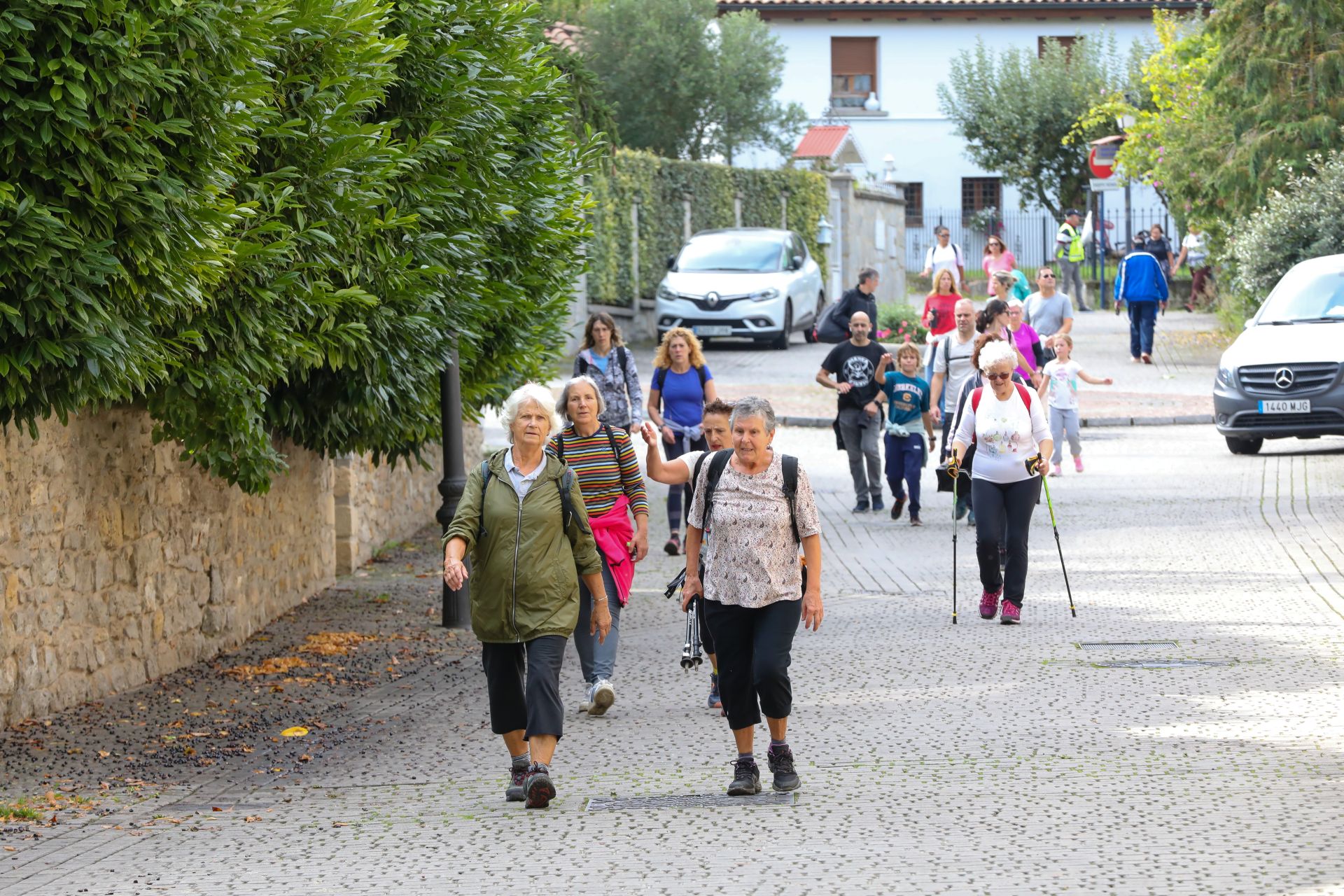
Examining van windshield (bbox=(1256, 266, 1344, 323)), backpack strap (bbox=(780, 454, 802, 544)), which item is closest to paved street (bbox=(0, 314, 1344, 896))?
backpack strap (bbox=(780, 454, 802, 544))

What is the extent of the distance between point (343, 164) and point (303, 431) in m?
2.26

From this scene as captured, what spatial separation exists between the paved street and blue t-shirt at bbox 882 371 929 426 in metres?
2.38

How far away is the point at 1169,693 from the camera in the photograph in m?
8.41

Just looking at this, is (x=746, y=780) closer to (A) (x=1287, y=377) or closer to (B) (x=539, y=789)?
(B) (x=539, y=789)

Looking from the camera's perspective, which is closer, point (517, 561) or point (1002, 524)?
point (517, 561)

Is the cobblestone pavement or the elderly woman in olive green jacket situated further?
the elderly woman in olive green jacket

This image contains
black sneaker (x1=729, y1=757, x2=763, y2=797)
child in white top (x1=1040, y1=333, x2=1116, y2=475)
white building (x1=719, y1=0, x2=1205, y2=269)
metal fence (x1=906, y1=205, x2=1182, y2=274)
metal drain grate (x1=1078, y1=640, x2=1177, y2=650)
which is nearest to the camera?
black sneaker (x1=729, y1=757, x2=763, y2=797)

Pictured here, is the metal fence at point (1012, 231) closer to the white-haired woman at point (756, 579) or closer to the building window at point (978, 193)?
the building window at point (978, 193)

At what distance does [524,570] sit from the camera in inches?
272

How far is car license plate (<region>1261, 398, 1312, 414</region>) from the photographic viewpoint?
17.2m

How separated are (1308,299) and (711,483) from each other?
43.9ft

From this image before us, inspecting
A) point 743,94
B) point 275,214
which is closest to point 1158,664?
point 275,214

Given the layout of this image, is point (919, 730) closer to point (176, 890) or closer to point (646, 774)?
point (646, 774)

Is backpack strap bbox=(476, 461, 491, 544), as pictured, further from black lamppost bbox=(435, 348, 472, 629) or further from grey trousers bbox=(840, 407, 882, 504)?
grey trousers bbox=(840, 407, 882, 504)
